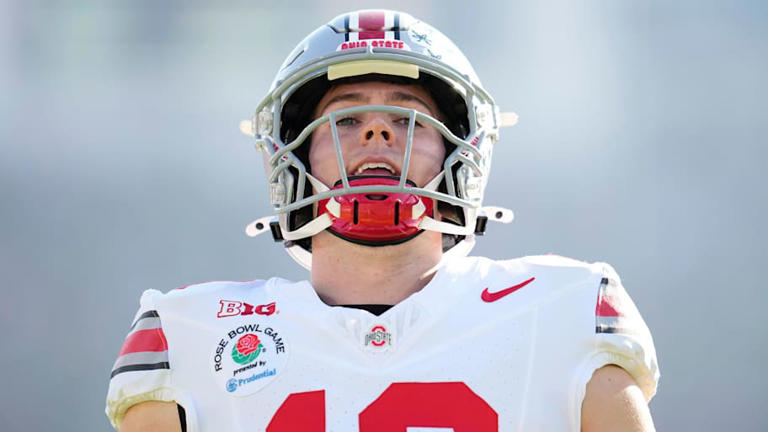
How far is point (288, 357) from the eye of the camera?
62.0 inches

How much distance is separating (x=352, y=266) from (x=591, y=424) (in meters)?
0.57

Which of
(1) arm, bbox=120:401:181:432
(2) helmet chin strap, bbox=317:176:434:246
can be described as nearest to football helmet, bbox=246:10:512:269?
(2) helmet chin strap, bbox=317:176:434:246

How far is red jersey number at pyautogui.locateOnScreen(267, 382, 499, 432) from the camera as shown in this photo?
145 centimetres

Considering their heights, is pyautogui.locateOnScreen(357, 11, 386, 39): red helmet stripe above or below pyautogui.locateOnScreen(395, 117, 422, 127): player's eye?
above

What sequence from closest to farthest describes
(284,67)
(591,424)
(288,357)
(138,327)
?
(591,424)
(288,357)
(138,327)
(284,67)

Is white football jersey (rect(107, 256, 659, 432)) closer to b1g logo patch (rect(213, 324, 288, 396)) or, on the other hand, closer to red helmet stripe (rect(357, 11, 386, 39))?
b1g logo patch (rect(213, 324, 288, 396))

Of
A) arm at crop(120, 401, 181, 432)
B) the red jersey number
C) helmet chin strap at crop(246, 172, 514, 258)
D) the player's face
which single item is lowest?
arm at crop(120, 401, 181, 432)

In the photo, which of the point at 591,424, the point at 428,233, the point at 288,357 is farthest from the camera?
the point at 428,233

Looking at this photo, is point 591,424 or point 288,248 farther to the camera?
point 288,248

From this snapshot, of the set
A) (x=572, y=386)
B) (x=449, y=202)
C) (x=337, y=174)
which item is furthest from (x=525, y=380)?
(x=337, y=174)

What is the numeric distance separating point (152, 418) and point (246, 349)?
0.20 meters

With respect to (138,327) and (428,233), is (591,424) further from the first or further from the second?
(138,327)

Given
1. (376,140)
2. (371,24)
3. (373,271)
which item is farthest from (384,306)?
(371,24)

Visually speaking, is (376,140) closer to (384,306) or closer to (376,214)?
(376,214)
